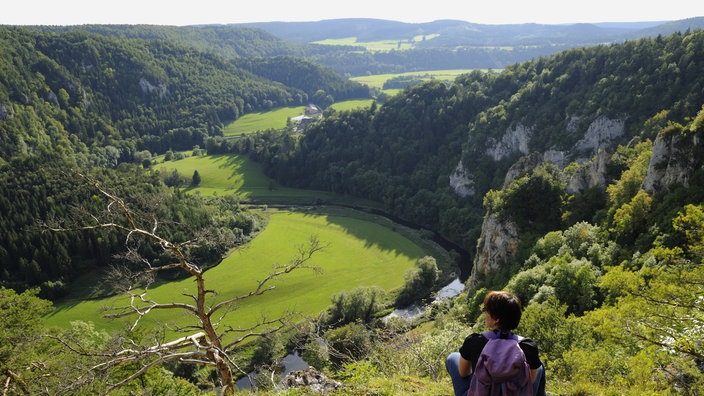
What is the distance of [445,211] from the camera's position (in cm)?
8644

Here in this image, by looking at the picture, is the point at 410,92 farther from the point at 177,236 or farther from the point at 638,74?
the point at 177,236

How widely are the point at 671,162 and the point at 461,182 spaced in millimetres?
63036

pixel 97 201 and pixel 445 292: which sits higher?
pixel 97 201

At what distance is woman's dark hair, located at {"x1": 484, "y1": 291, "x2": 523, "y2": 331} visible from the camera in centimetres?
611

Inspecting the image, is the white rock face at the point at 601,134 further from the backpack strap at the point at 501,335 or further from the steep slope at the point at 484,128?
the backpack strap at the point at 501,335

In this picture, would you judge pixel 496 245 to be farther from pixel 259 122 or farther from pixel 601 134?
pixel 259 122

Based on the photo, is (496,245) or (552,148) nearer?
(496,245)

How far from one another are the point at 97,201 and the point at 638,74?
87.7m

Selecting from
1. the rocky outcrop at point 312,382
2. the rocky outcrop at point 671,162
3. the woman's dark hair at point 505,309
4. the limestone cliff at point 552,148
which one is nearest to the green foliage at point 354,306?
the rocky outcrop at point 671,162

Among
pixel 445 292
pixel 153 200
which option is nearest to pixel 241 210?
pixel 445 292

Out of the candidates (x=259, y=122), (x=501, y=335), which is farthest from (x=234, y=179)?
(x=501, y=335)

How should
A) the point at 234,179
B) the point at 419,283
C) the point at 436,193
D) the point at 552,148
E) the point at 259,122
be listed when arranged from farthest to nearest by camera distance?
the point at 259,122 < the point at 234,179 < the point at 436,193 < the point at 552,148 < the point at 419,283

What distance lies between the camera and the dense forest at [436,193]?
552 inches

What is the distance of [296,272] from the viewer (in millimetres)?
68938
